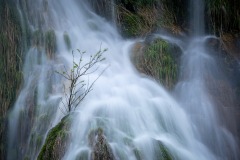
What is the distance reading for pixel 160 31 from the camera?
7766 mm

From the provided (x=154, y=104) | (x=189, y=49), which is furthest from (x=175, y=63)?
(x=154, y=104)

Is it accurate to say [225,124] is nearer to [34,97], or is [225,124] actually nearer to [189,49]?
[189,49]

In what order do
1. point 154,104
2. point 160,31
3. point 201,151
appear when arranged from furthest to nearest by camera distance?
point 160,31 < point 154,104 < point 201,151

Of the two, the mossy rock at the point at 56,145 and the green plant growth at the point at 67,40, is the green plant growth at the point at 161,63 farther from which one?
the mossy rock at the point at 56,145

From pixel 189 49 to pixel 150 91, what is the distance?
182 cm

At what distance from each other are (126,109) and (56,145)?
1455 millimetres

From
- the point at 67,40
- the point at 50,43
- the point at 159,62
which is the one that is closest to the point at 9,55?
the point at 50,43

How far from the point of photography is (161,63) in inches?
256

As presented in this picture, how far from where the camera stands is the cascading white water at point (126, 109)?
4.66 metres

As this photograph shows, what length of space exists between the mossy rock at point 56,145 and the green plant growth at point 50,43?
8.01 feet

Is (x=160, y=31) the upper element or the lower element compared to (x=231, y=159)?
upper

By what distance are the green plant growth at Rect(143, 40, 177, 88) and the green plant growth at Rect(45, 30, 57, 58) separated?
191cm

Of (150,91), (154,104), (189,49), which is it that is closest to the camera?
(154,104)

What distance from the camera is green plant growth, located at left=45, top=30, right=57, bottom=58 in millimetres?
6635
